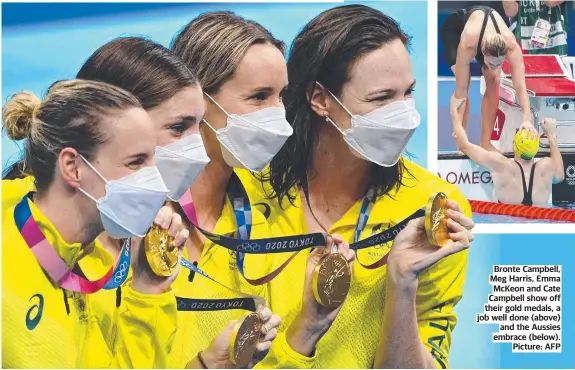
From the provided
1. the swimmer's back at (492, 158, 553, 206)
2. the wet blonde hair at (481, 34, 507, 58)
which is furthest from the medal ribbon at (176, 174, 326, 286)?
the wet blonde hair at (481, 34, 507, 58)

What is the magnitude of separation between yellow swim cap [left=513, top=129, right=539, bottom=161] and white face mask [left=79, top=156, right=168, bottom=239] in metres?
2.30

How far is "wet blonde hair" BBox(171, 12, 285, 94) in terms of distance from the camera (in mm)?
4801

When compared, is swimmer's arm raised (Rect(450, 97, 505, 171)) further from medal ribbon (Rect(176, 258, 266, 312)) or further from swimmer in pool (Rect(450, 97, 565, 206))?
medal ribbon (Rect(176, 258, 266, 312))

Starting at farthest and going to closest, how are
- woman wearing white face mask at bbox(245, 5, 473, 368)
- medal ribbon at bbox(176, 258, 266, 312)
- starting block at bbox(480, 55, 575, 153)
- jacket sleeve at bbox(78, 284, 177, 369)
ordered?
starting block at bbox(480, 55, 575, 153) → woman wearing white face mask at bbox(245, 5, 473, 368) → medal ribbon at bbox(176, 258, 266, 312) → jacket sleeve at bbox(78, 284, 177, 369)

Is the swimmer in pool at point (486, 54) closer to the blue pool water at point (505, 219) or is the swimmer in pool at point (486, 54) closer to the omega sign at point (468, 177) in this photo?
the omega sign at point (468, 177)

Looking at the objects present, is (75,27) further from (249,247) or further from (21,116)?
(249,247)

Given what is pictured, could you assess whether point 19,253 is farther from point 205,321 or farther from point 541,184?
point 541,184

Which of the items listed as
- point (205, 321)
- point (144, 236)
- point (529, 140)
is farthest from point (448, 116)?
point (144, 236)

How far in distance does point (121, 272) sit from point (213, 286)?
0.52 metres

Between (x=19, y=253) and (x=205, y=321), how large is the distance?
3.12ft

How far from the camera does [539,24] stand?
603cm

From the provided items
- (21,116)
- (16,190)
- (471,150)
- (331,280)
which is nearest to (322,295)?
(331,280)

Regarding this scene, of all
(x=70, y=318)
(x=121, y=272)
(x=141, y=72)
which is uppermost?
(x=141, y=72)

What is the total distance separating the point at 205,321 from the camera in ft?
16.4
